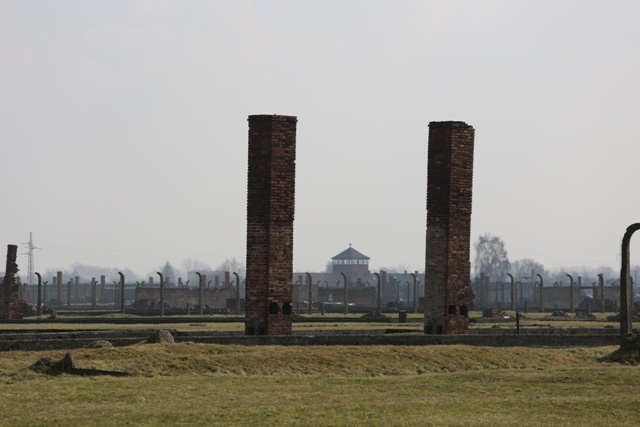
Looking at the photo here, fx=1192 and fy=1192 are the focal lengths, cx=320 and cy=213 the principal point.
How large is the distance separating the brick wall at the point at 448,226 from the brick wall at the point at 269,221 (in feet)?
11.8

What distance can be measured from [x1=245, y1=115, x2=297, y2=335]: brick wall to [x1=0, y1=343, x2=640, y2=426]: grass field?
12.2 ft

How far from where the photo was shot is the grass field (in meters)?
15.3

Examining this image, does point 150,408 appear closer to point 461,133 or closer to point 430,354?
point 430,354

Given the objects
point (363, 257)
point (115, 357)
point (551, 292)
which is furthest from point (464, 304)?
point (363, 257)

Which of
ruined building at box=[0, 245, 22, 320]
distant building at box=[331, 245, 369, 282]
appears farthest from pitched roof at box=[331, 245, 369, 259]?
ruined building at box=[0, 245, 22, 320]

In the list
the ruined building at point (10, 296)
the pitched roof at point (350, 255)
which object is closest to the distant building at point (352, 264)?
the pitched roof at point (350, 255)

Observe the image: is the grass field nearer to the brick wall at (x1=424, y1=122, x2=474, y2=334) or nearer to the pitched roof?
the brick wall at (x1=424, y1=122, x2=474, y2=334)

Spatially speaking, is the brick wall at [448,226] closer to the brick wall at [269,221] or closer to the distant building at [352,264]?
the brick wall at [269,221]

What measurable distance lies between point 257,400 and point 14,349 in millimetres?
6825

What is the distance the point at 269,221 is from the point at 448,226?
4.36m

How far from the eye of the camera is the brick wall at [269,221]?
25656 millimetres

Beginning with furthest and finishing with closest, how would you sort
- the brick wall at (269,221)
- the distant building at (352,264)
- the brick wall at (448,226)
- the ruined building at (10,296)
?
the distant building at (352,264)
the ruined building at (10,296)
the brick wall at (448,226)
the brick wall at (269,221)

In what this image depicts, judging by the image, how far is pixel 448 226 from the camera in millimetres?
27312

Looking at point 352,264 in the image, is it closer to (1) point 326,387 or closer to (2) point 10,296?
(2) point 10,296
